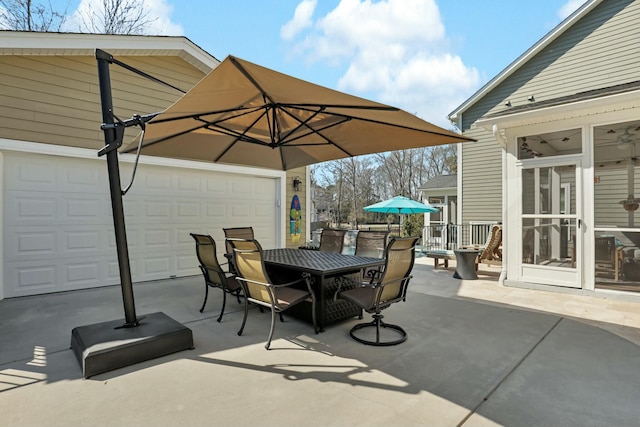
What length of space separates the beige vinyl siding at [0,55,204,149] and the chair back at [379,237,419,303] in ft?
17.3

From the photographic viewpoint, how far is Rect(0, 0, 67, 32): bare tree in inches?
413

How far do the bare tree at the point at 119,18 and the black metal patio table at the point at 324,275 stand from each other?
38.7 feet

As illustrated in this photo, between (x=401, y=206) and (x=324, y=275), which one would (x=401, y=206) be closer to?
(x=401, y=206)

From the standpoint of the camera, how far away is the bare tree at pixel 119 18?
11758mm

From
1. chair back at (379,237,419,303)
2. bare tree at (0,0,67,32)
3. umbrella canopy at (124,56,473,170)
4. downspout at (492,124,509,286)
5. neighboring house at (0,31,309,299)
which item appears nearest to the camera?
umbrella canopy at (124,56,473,170)

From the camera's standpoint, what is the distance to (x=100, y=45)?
5.60 meters

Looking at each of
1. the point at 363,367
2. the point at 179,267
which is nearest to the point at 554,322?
the point at 363,367

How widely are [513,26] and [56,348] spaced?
1142 cm

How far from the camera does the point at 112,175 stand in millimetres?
3074

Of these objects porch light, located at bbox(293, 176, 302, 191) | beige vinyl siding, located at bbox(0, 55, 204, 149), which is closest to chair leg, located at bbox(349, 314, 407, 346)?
porch light, located at bbox(293, 176, 302, 191)

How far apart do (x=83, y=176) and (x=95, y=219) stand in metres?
0.73

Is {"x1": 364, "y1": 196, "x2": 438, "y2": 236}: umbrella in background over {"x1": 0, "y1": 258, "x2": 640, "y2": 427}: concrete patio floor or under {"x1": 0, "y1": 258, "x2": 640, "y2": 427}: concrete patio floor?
over

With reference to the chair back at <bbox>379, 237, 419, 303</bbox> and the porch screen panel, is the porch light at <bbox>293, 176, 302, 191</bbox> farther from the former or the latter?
the chair back at <bbox>379, 237, 419, 303</bbox>

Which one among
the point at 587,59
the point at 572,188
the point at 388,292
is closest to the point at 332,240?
the point at 388,292
